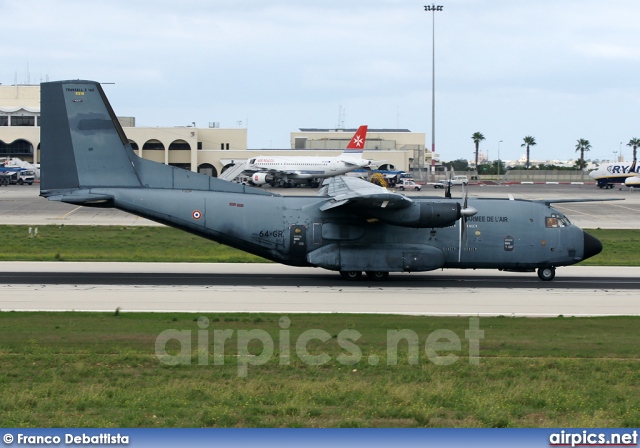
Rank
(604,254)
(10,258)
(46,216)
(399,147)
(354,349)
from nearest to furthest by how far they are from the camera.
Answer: (354,349)
(10,258)
(604,254)
(46,216)
(399,147)

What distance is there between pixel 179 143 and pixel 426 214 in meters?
85.9

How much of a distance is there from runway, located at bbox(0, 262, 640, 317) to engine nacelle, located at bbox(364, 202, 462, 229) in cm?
241

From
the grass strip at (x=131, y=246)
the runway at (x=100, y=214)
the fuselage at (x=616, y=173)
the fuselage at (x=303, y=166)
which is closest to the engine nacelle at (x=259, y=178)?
the fuselage at (x=303, y=166)

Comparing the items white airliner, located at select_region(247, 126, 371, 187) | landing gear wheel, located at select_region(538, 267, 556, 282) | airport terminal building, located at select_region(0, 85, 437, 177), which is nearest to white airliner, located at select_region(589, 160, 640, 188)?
airport terminal building, located at select_region(0, 85, 437, 177)

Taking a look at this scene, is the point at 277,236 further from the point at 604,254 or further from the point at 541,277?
the point at 604,254

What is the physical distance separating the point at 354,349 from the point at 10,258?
22653mm

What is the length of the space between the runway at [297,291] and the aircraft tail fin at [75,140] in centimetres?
375

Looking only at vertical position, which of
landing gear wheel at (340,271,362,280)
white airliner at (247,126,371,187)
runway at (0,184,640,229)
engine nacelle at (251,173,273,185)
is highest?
white airliner at (247,126,371,187)

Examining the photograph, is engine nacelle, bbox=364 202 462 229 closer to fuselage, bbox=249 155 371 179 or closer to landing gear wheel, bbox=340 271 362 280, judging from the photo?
landing gear wheel, bbox=340 271 362 280

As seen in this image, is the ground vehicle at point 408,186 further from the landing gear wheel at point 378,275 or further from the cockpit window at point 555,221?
the landing gear wheel at point 378,275

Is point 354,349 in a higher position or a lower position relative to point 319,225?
lower

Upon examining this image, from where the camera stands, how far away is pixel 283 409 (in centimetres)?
1333

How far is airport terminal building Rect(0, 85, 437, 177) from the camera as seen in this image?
108250mm

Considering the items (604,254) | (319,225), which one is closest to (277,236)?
(319,225)
